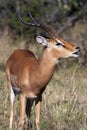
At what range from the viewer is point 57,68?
496 inches

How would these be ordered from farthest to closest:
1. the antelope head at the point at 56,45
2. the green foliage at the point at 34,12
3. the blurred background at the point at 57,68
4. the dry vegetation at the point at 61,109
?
the green foliage at the point at 34,12 → the blurred background at the point at 57,68 → the dry vegetation at the point at 61,109 → the antelope head at the point at 56,45

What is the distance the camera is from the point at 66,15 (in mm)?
15953

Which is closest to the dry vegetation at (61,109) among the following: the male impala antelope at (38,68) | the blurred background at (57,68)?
the blurred background at (57,68)

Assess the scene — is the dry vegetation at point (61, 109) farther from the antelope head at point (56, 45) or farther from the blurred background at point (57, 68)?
the antelope head at point (56, 45)

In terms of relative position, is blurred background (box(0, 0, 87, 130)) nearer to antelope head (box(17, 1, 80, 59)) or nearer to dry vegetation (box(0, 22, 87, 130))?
dry vegetation (box(0, 22, 87, 130))

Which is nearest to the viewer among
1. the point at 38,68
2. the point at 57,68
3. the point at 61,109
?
the point at 38,68

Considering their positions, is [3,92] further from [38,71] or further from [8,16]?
[8,16]

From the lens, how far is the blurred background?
7.94 metres

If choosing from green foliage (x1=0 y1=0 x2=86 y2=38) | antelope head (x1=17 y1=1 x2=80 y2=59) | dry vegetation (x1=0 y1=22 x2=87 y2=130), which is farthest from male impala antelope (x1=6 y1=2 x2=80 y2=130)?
green foliage (x1=0 y1=0 x2=86 y2=38)

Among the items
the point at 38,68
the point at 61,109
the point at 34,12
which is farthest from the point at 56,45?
the point at 34,12

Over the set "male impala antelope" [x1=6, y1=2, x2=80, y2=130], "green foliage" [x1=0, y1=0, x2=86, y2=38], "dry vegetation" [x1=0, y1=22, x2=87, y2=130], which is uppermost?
"male impala antelope" [x1=6, y1=2, x2=80, y2=130]

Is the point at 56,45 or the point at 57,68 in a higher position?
the point at 56,45

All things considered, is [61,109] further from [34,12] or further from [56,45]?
[34,12]

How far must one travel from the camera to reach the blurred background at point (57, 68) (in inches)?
313
